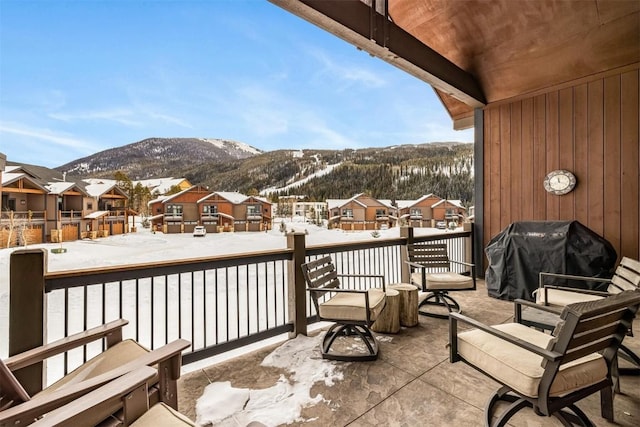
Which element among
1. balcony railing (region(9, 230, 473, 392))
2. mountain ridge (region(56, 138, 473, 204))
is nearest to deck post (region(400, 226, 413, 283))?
balcony railing (region(9, 230, 473, 392))

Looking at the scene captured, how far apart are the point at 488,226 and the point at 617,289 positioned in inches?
99.4

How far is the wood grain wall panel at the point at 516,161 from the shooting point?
4.78 m

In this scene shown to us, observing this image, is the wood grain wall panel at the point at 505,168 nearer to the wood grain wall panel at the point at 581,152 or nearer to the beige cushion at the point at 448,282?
the wood grain wall panel at the point at 581,152

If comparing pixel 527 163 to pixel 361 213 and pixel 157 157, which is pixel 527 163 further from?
pixel 157 157

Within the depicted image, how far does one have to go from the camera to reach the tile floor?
5.92 feet

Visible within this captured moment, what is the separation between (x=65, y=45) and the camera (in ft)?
11.3

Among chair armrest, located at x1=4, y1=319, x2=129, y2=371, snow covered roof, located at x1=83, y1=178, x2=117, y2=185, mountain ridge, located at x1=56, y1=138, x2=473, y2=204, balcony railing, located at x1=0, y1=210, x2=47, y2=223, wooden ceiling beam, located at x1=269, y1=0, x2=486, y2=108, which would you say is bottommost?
chair armrest, located at x1=4, y1=319, x2=129, y2=371

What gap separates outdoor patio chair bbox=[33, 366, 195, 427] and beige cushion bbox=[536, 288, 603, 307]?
306 centimetres

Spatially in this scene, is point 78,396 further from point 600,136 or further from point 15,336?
point 600,136

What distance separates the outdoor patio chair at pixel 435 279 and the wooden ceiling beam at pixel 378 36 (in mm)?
2442

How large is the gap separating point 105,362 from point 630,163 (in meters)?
5.91

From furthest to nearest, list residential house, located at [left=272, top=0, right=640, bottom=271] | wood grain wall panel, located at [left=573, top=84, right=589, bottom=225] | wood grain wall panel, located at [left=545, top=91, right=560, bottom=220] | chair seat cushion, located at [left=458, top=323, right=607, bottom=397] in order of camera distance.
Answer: wood grain wall panel, located at [left=545, top=91, right=560, bottom=220] < wood grain wall panel, located at [left=573, top=84, right=589, bottom=225] < residential house, located at [left=272, top=0, right=640, bottom=271] < chair seat cushion, located at [left=458, top=323, right=607, bottom=397]

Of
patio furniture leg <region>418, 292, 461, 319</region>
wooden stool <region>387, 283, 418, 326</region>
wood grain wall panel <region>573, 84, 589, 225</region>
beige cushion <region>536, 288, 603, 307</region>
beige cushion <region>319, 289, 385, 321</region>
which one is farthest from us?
wood grain wall panel <region>573, 84, 589, 225</region>

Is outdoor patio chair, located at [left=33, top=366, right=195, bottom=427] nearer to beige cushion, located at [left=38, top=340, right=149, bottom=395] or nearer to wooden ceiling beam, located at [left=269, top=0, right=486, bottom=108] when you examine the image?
beige cushion, located at [left=38, top=340, right=149, bottom=395]
